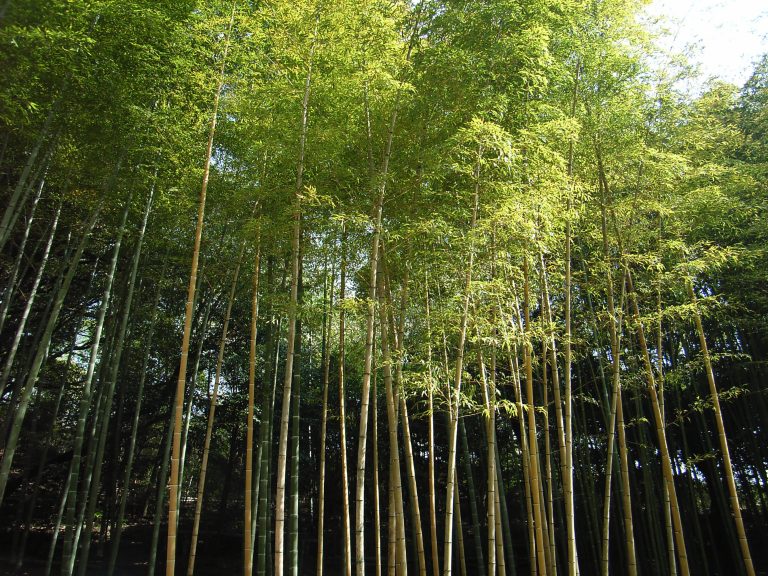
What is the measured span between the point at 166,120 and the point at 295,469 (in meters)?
3.48

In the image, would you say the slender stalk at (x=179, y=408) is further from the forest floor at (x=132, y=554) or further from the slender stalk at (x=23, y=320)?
the forest floor at (x=132, y=554)

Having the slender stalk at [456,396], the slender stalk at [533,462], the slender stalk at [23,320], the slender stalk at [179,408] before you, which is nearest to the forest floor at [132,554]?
the slender stalk at [23,320]

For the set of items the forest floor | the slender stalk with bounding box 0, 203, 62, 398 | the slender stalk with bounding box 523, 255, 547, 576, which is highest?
the slender stalk with bounding box 0, 203, 62, 398

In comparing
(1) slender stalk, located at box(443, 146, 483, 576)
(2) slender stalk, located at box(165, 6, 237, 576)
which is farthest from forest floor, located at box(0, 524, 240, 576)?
(1) slender stalk, located at box(443, 146, 483, 576)

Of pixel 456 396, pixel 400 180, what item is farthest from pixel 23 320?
pixel 456 396

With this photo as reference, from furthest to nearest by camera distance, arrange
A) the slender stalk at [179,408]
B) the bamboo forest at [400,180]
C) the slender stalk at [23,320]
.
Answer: the slender stalk at [23,320] < the bamboo forest at [400,180] < the slender stalk at [179,408]

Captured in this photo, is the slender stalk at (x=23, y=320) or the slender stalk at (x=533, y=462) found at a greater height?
the slender stalk at (x=23, y=320)

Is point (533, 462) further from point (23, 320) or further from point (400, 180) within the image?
point (23, 320)

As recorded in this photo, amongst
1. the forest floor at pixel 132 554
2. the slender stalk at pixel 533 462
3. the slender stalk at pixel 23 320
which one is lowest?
the forest floor at pixel 132 554

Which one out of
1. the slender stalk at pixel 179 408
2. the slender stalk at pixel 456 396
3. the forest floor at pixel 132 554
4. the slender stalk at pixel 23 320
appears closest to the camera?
the slender stalk at pixel 179 408

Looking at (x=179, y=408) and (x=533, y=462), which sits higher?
(x=179, y=408)

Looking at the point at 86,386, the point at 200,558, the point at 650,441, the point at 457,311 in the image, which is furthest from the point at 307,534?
the point at 457,311

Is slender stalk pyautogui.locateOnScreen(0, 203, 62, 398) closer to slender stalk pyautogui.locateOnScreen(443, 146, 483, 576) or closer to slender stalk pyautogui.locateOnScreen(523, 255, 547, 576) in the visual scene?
slender stalk pyautogui.locateOnScreen(443, 146, 483, 576)

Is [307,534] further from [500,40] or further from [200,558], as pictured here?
[500,40]
